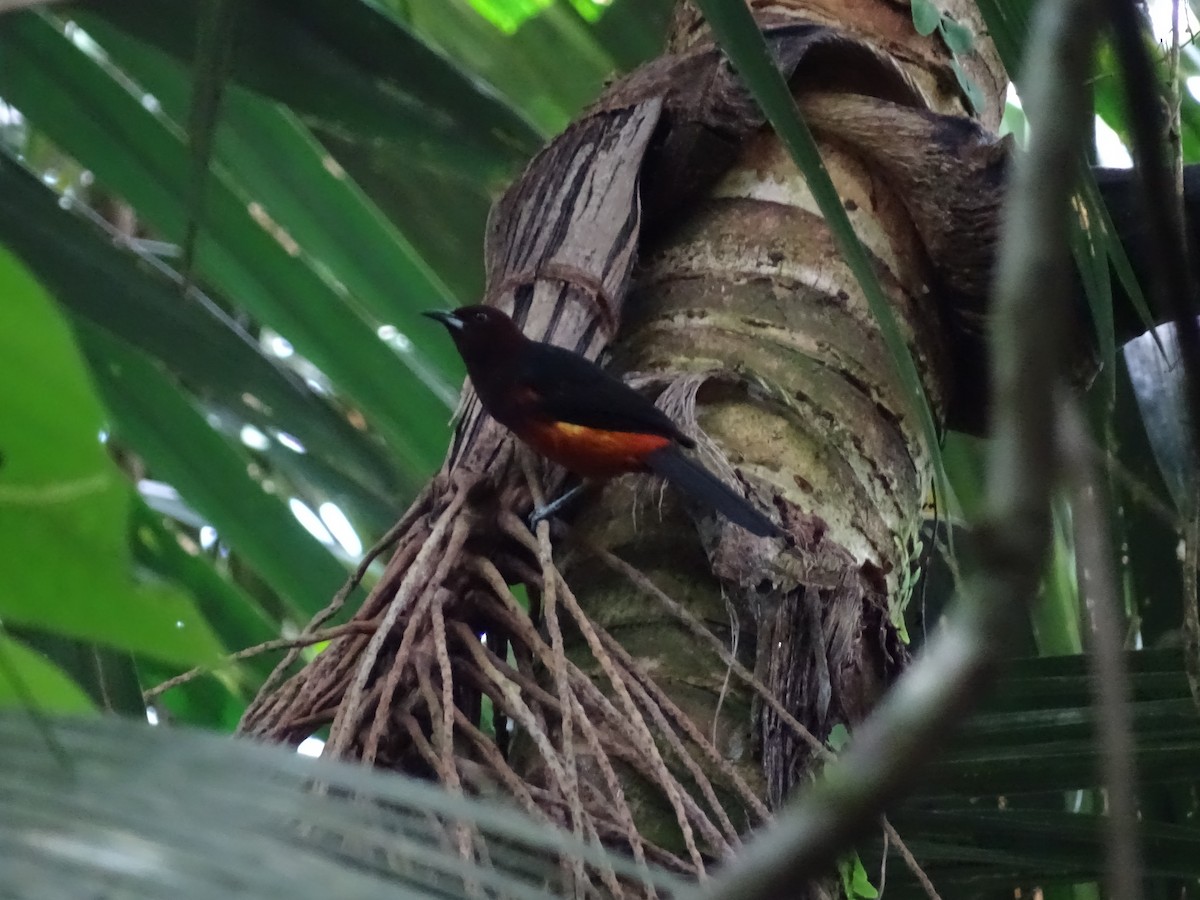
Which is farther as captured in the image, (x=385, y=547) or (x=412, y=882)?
(x=385, y=547)

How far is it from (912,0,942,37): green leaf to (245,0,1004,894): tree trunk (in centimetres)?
4


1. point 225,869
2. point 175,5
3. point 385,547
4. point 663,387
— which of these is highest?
point 175,5

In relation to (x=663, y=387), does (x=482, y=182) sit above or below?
above

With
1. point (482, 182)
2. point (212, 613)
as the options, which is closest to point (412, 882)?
point (482, 182)

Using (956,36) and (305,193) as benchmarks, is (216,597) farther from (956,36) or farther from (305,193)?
(956,36)

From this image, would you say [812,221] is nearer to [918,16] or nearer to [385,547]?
[918,16]

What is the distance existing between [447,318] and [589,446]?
55 cm

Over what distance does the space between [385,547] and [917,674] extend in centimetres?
129

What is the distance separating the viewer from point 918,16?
2.05 meters

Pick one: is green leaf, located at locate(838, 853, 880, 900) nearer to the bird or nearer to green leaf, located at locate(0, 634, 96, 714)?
the bird

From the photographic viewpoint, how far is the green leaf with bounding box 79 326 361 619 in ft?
6.00

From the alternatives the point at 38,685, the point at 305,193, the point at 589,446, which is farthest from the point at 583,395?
the point at 38,685

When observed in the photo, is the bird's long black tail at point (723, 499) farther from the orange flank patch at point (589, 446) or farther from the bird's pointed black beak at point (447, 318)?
the bird's pointed black beak at point (447, 318)

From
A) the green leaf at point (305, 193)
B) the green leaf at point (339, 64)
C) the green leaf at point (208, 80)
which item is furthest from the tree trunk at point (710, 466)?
the green leaf at point (208, 80)
